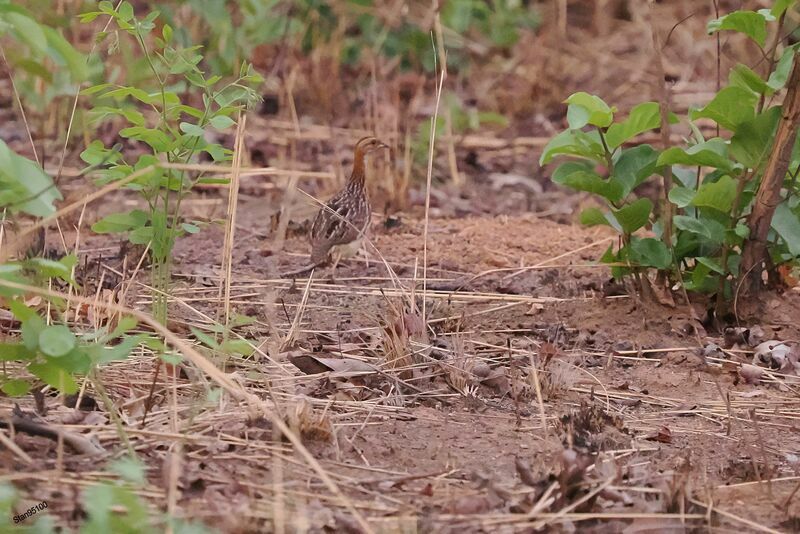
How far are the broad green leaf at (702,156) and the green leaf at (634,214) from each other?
205 millimetres

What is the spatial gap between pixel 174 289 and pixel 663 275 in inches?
89.0

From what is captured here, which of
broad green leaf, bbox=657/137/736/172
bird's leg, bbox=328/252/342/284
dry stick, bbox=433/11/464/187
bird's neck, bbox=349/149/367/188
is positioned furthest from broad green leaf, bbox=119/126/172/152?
dry stick, bbox=433/11/464/187

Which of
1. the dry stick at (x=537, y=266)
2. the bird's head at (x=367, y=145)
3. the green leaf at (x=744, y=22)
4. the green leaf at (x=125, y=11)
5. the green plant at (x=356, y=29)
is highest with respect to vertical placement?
the green plant at (x=356, y=29)

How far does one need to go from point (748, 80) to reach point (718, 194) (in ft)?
1.60

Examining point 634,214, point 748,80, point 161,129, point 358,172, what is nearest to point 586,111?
point 634,214

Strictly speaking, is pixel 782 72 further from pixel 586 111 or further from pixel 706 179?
pixel 586 111

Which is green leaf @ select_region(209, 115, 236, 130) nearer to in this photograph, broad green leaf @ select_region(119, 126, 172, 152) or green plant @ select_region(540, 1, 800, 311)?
broad green leaf @ select_region(119, 126, 172, 152)

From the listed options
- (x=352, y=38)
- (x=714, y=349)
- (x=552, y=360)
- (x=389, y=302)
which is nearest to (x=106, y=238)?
(x=389, y=302)

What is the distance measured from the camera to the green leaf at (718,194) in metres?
4.93

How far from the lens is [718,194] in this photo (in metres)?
4.95

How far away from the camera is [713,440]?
4145mm

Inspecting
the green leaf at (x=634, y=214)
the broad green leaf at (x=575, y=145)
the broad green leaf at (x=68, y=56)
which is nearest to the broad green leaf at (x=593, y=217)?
the green leaf at (x=634, y=214)

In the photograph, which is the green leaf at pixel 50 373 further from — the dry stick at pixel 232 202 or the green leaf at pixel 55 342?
the dry stick at pixel 232 202

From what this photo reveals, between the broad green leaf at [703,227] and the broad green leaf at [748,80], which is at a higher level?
the broad green leaf at [748,80]
